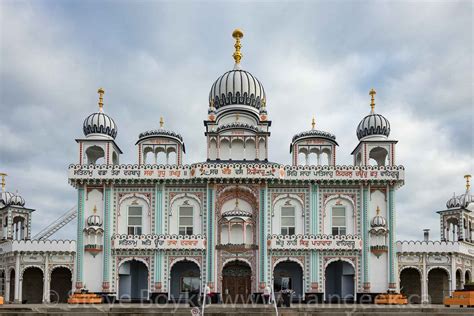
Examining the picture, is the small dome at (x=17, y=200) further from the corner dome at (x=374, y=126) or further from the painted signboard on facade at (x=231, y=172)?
the corner dome at (x=374, y=126)

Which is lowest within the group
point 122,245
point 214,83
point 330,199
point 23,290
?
point 23,290

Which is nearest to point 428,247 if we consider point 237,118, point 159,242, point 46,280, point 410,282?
point 410,282

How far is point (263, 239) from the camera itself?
48125mm

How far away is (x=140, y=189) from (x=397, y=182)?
18.9 metres

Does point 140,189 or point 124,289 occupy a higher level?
point 140,189

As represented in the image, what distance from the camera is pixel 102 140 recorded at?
50625mm

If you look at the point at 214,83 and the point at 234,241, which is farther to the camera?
the point at 214,83

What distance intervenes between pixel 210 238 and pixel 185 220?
8.04 feet

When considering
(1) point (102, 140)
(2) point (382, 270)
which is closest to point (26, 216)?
(1) point (102, 140)

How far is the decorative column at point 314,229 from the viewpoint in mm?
47938

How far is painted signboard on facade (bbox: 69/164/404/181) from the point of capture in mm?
48594

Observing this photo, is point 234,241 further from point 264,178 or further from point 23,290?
point 23,290

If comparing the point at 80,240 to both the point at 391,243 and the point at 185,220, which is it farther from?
the point at 391,243

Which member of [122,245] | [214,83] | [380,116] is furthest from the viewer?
[214,83]
